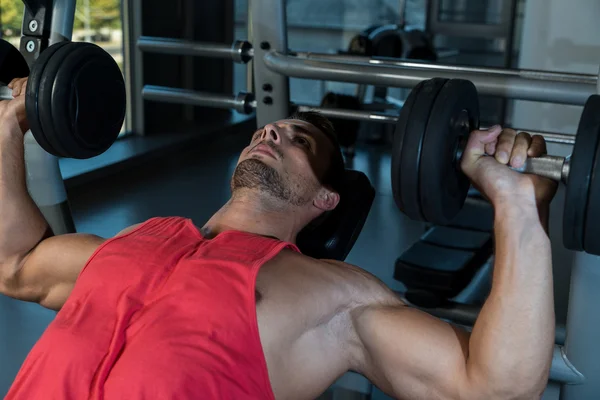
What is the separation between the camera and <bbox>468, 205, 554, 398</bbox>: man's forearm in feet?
3.82

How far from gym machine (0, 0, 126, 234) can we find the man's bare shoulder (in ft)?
1.75

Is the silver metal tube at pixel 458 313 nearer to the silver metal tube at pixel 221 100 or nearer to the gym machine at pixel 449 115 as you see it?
the gym machine at pixel 449 115

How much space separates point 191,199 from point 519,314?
3528mm

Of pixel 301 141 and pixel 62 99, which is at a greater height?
pixel 62 99

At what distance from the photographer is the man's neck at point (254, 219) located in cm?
160

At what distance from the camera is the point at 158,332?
127 cm

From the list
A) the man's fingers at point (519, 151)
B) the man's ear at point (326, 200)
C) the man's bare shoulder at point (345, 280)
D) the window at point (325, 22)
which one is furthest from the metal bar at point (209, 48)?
the window at point (325, 22)

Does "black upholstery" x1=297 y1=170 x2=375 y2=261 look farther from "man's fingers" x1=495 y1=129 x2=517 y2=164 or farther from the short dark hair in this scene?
"man's fingers" x1=495 y1=129 x2=517 y2=164

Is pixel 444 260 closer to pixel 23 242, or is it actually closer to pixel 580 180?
pixel 23 242

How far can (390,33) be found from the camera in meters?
5.29

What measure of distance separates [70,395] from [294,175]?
0.70m

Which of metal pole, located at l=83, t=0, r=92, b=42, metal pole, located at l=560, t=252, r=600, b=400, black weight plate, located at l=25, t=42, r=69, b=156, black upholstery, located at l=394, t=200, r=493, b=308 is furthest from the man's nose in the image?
metal pole, located at l=83, t=0, r=92, b=42

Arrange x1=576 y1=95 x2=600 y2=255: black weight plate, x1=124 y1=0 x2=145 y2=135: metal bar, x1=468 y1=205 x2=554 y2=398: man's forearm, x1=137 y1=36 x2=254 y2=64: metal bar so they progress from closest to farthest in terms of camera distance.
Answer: x1=576 y1=95 x2=600 y2=255: black weight plate → x1=468 y1=205 x2=554 y2=398: man's forearm → x1=137 y1=36 x2=254 y2=64: metal bar → x1=124 y1=0 x2=145 y2=135: metal bar

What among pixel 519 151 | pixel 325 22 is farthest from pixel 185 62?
pixel 519 151
